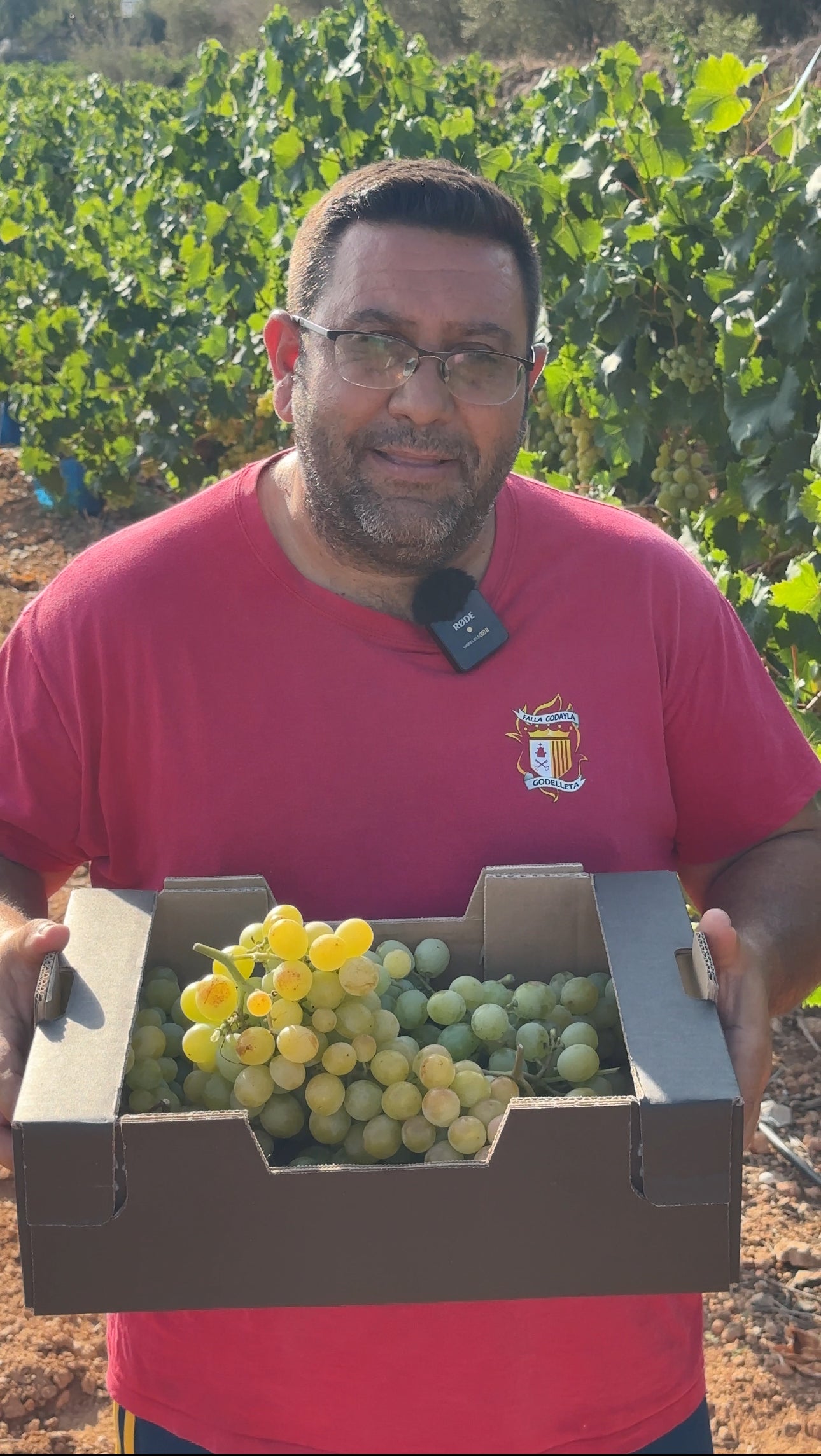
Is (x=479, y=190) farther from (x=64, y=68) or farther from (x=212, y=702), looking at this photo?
(x=64, y=68)

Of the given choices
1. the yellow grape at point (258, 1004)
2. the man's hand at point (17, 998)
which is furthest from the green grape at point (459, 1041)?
the man's hand at point (17, 998)

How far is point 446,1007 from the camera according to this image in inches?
59.7

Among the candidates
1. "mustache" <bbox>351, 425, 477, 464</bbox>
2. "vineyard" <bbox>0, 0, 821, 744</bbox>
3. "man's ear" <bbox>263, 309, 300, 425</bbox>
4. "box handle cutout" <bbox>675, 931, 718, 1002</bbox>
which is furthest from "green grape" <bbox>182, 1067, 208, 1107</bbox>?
"vineyard" <bbox>0, 0, 821, 744</bbox>

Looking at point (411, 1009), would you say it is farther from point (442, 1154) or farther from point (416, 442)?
point (416, 442)

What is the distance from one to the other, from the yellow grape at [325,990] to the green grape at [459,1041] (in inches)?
5.7

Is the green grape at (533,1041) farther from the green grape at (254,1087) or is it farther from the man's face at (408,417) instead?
the man's face at (408,417)

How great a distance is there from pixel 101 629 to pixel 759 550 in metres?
2.91

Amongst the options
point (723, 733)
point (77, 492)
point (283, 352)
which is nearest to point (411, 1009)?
point (723, 733)

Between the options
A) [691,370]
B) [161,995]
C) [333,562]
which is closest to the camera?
[161,995]

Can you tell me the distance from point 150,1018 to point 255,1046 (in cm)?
19

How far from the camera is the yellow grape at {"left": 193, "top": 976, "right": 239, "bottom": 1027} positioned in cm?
139

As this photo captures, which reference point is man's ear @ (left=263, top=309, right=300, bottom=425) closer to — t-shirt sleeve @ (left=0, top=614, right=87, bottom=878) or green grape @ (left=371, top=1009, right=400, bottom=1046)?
t-shirt sleeve @ (left=0, top=614, right=87, bottom=878)

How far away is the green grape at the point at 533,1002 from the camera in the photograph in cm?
154

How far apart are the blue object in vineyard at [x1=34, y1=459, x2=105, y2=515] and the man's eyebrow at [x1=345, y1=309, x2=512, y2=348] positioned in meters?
7.41
